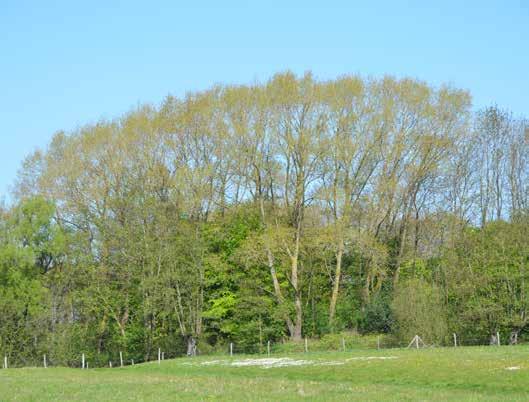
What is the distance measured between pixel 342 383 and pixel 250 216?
37.9 metres

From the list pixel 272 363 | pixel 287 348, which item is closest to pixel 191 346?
pixel 287 348

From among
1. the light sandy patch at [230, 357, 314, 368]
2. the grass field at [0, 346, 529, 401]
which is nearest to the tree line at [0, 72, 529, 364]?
the light sandy patch at [230, 357, 314, 368]

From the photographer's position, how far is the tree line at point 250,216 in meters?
62.7

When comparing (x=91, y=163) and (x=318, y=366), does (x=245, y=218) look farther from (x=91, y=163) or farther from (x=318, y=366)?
(x=318, y=366)

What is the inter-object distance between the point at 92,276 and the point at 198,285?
9.08m

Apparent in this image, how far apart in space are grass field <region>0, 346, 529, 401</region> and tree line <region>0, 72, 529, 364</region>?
2073cm

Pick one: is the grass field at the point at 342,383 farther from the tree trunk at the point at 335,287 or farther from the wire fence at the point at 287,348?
the tree trunk at the point at 335,287

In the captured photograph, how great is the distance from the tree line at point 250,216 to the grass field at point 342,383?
20.7 m

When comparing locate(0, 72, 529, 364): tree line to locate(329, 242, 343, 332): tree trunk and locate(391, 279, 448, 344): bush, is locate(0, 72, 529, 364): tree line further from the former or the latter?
locate(391, 279, 448, 344): bush

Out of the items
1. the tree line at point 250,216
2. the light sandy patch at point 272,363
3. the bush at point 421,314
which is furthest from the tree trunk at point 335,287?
the light sandy patch at point 272,363

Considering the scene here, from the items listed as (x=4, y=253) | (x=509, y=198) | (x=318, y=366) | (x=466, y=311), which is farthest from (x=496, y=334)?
(x=4, y=253)

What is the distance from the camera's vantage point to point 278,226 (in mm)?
64125

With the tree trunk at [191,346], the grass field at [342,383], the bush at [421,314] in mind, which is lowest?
the grass field at [342,383]

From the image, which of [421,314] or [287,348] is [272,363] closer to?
[421,314]
